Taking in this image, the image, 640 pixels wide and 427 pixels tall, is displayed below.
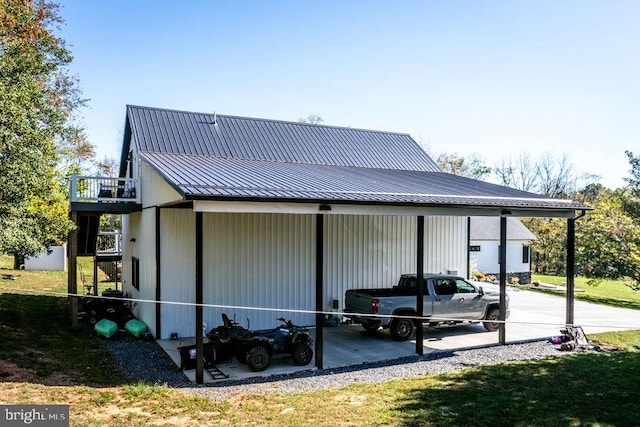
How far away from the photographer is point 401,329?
1127cm

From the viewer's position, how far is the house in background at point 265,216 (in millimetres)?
9289

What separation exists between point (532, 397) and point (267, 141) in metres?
11.3

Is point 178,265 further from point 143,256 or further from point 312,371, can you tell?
point 312,371

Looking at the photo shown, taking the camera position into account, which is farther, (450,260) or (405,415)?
(450,260)

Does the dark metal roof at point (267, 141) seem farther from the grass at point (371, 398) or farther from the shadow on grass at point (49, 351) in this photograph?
the grass at point (371, 398)

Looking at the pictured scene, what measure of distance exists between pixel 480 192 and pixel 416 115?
24606 mm

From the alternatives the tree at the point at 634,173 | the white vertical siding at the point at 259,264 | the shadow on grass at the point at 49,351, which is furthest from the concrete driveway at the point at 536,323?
the shadow on grass at the point at 49,351

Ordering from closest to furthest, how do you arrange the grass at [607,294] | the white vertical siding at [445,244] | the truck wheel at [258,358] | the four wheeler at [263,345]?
the truck wheel at [258,358], the four wheeler at [263,345], the white vertical siding at [445,244], the grass at [607,294]

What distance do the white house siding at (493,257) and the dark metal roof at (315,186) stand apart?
12.5 meters

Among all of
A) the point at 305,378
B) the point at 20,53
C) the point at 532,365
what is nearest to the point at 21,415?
the point at 305,378

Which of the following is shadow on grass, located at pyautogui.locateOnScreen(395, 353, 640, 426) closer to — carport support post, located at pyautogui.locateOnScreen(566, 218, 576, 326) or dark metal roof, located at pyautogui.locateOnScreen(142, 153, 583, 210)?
carport support post, located at pyautogui.locateOnScreen(566, 218, 576, 326)

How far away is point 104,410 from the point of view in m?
6.33

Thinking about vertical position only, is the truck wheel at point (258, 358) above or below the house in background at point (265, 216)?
below

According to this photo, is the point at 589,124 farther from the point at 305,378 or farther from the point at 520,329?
the point at 305,378
